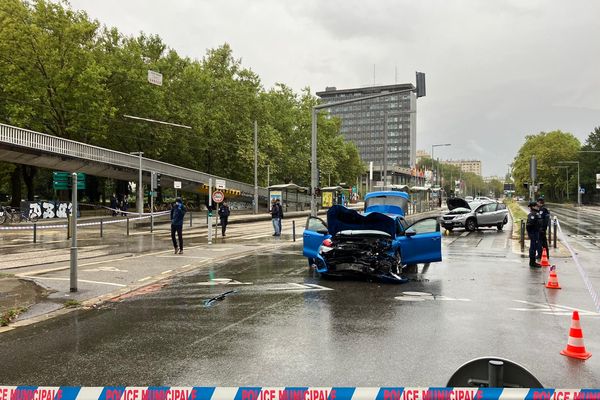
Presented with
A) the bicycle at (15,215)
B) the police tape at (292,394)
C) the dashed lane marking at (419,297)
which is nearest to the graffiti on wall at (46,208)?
the bicycle at (15,215)

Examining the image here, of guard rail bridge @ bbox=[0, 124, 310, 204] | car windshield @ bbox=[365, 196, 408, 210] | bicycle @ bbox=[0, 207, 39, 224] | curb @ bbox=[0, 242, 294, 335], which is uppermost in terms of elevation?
guard rail bridge @ bbox=[0, 124, 310, 204]

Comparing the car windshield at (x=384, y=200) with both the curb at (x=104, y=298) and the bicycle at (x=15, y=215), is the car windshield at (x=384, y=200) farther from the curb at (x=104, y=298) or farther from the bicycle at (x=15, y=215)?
the bicycle at (x=15, y=215)

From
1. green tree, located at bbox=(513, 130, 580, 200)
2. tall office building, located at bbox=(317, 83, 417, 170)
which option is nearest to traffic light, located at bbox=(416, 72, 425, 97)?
green tree, located at bbox=(513, 130, 580, 200)

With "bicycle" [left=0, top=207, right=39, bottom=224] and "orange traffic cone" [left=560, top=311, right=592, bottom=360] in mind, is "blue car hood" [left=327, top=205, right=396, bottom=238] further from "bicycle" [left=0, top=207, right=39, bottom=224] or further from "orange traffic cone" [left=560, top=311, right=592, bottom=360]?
"bicycle" [left=0, top=207, right=39, bottom=224]

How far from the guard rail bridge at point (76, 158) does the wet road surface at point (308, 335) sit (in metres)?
24.8

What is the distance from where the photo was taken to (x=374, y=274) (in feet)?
33.4

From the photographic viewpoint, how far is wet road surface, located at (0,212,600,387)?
16.1 ft

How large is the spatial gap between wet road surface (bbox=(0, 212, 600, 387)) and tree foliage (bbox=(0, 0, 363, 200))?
32.1 meters

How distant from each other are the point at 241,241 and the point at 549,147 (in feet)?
311

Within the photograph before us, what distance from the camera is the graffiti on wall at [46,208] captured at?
34.6 meters

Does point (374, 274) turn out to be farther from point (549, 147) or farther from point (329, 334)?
point (549, 147)

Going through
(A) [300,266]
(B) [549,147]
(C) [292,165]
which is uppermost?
(B) [549,147]

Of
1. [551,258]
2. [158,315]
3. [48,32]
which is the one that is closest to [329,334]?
[158,315]

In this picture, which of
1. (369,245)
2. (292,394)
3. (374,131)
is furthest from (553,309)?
(374,131)
